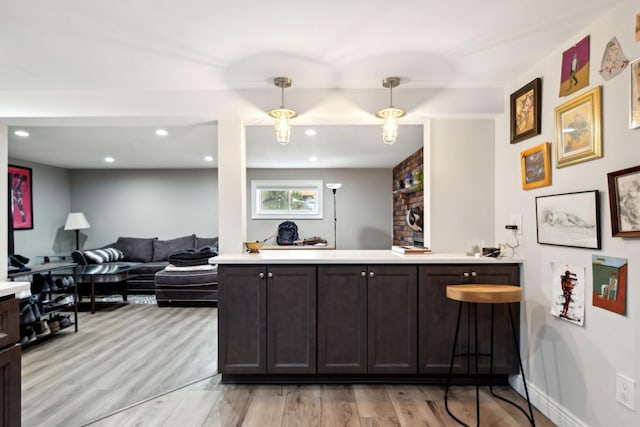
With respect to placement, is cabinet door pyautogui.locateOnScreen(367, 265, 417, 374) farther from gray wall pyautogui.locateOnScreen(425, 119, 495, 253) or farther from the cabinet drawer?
the cabinet drawer

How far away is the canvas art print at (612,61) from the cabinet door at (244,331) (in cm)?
219

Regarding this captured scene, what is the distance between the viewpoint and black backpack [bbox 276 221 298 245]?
21.5 feet

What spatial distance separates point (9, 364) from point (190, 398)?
1.14 metres

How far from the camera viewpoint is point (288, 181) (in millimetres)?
6844

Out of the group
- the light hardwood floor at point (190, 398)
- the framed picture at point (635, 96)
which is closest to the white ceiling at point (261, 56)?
the framed picture at point (635, 96)

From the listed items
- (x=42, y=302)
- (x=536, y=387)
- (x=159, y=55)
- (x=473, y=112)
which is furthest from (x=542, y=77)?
(x=42, y=302)

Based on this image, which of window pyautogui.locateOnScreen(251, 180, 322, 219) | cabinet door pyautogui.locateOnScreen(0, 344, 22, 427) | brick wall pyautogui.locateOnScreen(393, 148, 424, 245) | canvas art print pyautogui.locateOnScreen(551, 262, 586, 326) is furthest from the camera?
window pyautogui.locateOnScreen(251, 180, 322, 219)

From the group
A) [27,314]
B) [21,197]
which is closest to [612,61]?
[27,314]

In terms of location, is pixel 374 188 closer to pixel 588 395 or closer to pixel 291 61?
pixel 291 61

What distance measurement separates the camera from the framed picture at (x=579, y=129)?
5.60ft

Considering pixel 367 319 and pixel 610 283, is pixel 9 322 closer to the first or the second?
pixel 367 319

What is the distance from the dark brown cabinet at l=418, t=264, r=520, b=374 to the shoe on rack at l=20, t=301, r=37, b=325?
11.1 feet

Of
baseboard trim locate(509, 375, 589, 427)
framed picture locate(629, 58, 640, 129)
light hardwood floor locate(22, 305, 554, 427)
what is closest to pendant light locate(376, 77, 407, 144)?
framed picture locate(629, 58, 640, 129)

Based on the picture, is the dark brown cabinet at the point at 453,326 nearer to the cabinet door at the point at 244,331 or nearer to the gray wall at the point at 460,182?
the gray wall at the point at 460,182
